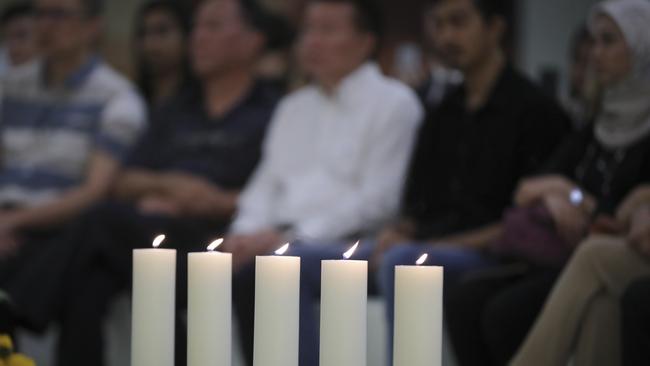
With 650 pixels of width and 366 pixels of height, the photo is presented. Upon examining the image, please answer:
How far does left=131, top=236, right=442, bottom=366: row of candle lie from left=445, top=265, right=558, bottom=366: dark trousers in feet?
4.09

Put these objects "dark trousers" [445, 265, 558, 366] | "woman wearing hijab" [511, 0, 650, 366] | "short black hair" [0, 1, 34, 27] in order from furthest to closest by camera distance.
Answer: "short black hair" [0, 1, 34, 27]
"dark trousers" [445, 265, 558, 366]
"woman wearing hijab" [511, 0, 650, 366]

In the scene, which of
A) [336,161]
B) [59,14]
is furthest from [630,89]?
[59,14]

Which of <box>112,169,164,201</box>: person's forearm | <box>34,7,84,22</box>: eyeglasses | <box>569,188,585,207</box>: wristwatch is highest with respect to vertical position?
<box>34,7,84,22</box>: eyeglasses

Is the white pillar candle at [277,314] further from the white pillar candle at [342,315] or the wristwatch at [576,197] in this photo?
the wristwatch at [576,197]

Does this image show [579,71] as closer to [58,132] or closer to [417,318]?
[58,132]

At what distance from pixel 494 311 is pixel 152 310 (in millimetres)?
1322

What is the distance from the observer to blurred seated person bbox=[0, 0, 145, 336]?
368cm

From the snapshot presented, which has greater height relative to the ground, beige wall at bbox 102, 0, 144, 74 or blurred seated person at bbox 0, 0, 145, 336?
beige wall at bbox 102, 0, 144, 74

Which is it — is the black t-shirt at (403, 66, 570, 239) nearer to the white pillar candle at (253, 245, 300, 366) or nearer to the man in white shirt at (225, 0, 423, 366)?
the man in white shirt at (225, 0, 423, 366)

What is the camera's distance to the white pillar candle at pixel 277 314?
4.68ft

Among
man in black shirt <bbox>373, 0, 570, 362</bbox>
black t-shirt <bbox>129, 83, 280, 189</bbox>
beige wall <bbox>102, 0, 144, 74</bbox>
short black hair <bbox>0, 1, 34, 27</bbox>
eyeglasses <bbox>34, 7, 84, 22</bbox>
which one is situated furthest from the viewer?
beige wall <bbox>102, 0, 144, 74</bbox>

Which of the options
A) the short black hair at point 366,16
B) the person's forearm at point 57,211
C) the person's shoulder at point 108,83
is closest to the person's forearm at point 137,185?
the person's forearm at point 57,211

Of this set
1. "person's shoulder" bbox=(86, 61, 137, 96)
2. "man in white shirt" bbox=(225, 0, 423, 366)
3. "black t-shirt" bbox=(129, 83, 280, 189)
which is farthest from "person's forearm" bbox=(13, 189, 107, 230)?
"man in white shirt" bbox=(225, 0, 423, 366)

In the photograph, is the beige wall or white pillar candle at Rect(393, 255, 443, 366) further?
the beige wall
